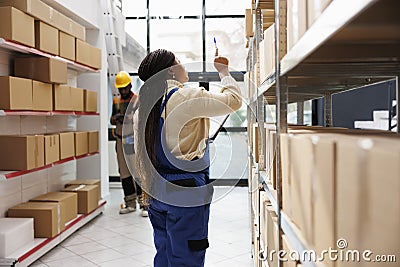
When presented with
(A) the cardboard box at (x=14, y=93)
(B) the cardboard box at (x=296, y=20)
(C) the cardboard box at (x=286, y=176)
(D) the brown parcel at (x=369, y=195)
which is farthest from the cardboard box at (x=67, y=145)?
(D) the brown parcel at (x=369, y=195)

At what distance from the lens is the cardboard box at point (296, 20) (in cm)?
110

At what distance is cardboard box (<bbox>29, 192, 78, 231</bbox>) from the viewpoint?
452 centimetres

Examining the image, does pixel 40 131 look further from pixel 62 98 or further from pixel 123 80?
pixel 123 80

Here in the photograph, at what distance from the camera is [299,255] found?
1.15 meters

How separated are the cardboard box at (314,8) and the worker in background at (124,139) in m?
4.94

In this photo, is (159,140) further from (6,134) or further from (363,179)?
(6,134)

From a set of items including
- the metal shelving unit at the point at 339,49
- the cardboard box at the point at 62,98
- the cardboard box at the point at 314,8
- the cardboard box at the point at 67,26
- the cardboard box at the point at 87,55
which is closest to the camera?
the metal shelving unit at the point at 339,49

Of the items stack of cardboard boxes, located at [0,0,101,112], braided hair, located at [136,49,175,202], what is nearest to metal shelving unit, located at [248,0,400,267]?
braided hair, located at [136,49,175,202]

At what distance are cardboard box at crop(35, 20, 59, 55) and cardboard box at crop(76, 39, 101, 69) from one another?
0.62 meters

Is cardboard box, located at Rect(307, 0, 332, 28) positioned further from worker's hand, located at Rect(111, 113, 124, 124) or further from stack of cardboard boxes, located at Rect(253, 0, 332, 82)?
worker's hand, located at Rect(111, 113, 124, 124)

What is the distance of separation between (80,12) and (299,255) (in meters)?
5.26

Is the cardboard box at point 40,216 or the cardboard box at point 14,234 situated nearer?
the cardboard box at point 14,234

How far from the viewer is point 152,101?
8.21 feet

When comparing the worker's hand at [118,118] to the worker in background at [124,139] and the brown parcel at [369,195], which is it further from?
the brown parcel at [369,195]
